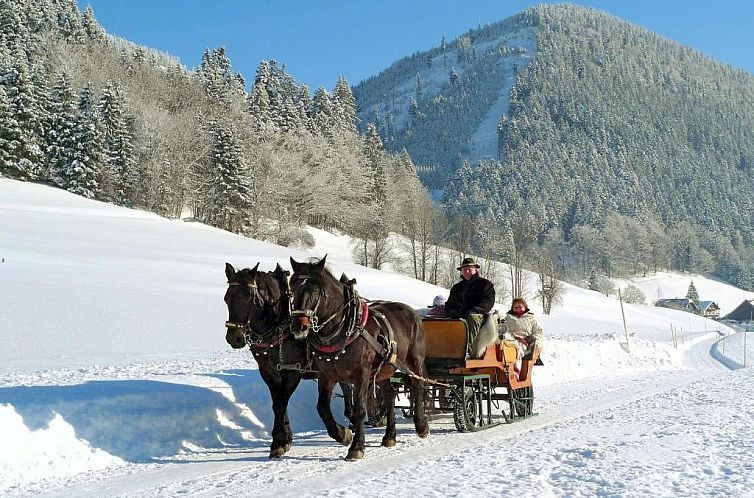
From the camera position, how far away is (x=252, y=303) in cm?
848

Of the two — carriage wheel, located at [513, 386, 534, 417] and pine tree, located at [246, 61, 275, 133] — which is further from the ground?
pine tree, located at [246, 61, 275, 133]

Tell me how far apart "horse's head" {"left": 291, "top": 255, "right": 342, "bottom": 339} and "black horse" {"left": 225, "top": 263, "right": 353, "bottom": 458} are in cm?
78

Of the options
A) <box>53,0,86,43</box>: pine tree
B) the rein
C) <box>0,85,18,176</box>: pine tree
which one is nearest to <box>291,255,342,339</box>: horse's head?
the rein

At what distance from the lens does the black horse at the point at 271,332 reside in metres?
8.30

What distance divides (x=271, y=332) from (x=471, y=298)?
3.39 meters

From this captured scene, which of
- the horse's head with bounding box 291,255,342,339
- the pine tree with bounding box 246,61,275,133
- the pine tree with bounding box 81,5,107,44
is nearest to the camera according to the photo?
the horse's head with bounding box 291,255,342,339

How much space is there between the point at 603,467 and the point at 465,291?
4595 mm

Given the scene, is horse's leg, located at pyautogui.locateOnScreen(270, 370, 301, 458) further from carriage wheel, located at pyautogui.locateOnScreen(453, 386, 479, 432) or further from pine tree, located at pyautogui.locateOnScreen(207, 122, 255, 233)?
pine tree, located at pyautogui.locateOnScreen(207, 122, 255, 233)

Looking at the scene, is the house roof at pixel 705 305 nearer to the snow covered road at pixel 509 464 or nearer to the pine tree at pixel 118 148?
the pine tree at pixel 118 148

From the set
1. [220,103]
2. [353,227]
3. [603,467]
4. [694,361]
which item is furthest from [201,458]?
[220,103]

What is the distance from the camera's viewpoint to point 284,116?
82.8 metres

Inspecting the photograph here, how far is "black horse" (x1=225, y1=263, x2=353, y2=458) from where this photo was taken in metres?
8.30

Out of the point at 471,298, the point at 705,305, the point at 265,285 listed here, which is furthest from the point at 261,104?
the point at 705,305

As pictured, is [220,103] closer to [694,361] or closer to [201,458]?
[694,361]
